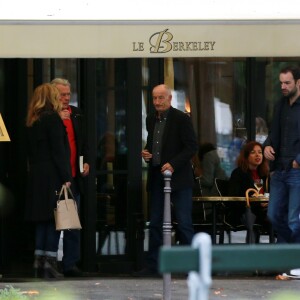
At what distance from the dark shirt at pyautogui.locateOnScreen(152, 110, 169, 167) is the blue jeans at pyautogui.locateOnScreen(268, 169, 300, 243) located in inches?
45.6

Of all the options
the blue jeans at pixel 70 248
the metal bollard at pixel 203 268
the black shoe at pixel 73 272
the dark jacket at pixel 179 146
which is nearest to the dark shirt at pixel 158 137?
the dark jacket at pixel 179 146

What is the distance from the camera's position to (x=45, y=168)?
1100 centimetres

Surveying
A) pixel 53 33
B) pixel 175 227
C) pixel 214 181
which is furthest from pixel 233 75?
pixel 53 33

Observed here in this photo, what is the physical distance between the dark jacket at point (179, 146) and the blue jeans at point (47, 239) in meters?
1.17

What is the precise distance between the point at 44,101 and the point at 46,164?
0.58 metres

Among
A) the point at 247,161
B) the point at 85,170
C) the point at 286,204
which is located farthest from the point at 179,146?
the point at 286,204

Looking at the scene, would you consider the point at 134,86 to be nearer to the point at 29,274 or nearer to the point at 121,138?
the point at 121,138

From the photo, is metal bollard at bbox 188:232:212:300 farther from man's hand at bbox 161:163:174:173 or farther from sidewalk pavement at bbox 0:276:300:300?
man's hand at bbox 161:163:174:173

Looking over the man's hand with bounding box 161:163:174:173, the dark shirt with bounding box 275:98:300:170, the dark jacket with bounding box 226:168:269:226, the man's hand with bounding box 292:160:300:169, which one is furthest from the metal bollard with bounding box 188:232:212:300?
A: the dark jacket with bounding box 226:168:269:226

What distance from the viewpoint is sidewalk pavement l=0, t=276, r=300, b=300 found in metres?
9.83

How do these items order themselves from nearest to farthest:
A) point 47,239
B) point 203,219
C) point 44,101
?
point 44,101 < point 47,239 < point 203,219

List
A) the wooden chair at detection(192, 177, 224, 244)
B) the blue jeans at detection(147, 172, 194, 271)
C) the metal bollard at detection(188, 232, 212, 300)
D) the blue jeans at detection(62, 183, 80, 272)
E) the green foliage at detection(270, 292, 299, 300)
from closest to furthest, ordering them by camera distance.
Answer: the metal bollard at detection(188, 232, 212, 300), the green foliage at detection(270, 292, 299, 300), the blue jeans at detection(147, 172, 194, 271), the blue jeans at detection(62, 183, 80, 272), the wooden chair at detection(192, 177, 224, 244)

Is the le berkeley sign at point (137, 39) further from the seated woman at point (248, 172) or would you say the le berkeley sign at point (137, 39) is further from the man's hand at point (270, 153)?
the seated woman at point (248, 172)

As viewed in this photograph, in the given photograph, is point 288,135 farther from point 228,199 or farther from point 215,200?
point 215,200
